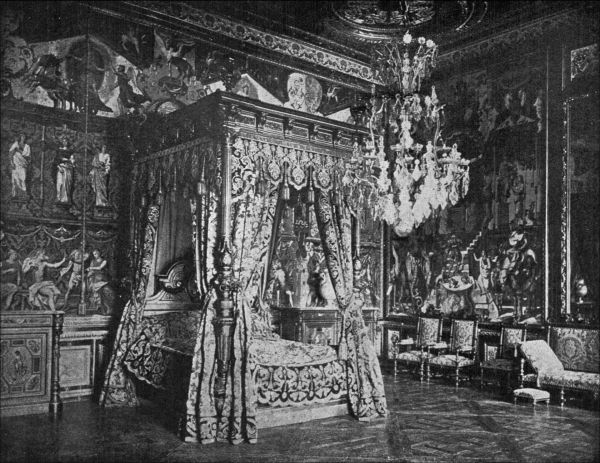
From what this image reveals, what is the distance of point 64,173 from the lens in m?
7.27

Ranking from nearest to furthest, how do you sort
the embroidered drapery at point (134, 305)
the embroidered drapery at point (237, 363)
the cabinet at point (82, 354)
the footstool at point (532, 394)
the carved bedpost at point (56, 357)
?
1. the embroidered drapery at point (237, 363)
2. the carved bedpost at point (56, 357)
3. the embroidered drapery at point (134, 305)
4. the cabinet at point (82, 354)
5. the footstool at point (532, 394)

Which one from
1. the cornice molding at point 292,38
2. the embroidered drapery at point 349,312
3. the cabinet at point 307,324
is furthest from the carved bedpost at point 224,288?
the cabinet at point 307,324

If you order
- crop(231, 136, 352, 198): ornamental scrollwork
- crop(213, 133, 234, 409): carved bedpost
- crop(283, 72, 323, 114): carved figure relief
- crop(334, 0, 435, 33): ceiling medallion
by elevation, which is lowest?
crop(213, 133, 234, 409): carved bedpost

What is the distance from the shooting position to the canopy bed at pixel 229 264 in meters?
5.85

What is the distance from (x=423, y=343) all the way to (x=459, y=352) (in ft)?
1.75

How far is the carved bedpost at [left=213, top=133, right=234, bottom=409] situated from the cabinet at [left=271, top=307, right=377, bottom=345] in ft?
10.4

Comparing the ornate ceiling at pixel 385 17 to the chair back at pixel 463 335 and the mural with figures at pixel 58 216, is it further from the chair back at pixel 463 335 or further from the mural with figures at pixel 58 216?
the chair back at pixel 463 335

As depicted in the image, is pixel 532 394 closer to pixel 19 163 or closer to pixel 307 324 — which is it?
pixel 307 324

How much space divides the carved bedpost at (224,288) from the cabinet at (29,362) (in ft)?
6.68

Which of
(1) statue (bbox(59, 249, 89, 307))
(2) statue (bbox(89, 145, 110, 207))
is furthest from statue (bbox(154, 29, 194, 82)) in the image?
(1) statue (bbox(59, 249, 89, 307))

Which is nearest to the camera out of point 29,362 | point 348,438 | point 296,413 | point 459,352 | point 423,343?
point 348,438

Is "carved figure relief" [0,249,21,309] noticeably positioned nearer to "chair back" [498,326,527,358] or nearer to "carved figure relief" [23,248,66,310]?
"carved figure relief" [23,248,66,310]

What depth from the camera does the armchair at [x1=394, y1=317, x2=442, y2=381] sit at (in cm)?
908

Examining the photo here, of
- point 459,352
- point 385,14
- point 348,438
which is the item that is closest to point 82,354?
point 348,438
